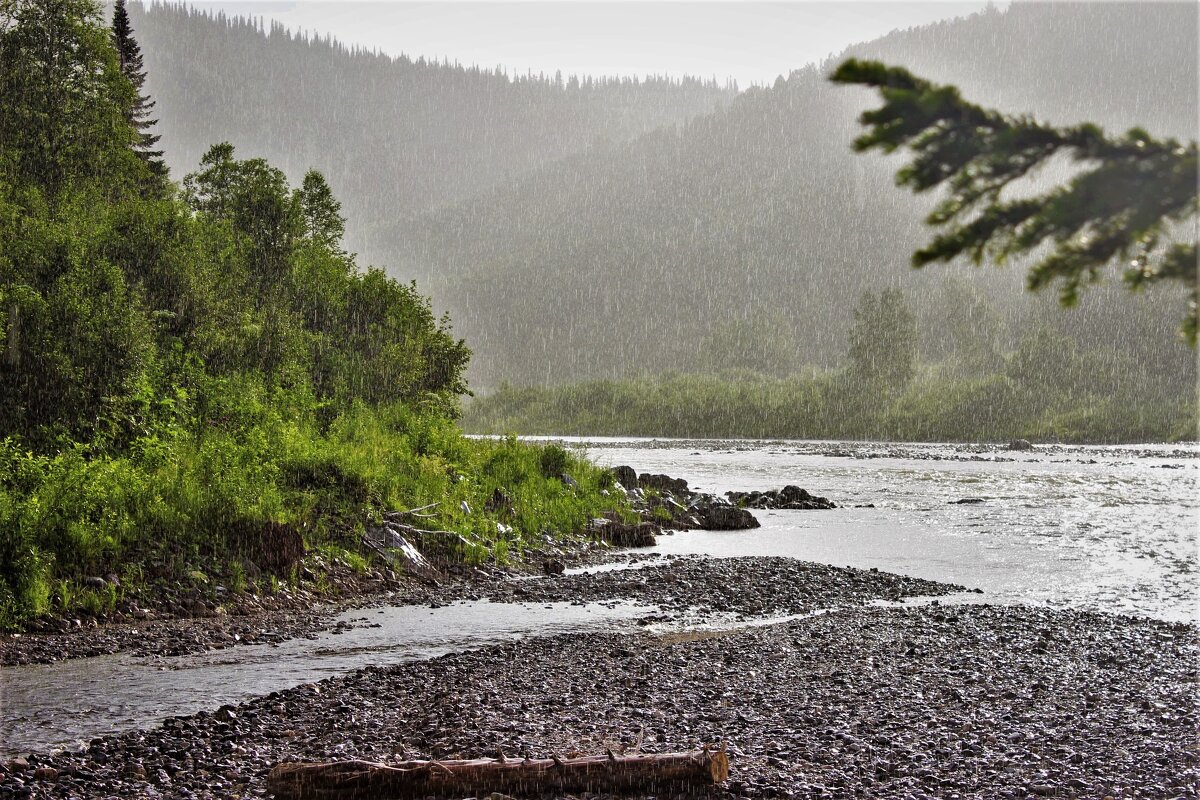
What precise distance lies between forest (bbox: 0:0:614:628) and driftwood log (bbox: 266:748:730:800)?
1040cm

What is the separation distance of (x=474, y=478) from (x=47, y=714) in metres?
20.3

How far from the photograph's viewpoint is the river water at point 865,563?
41.4 feet

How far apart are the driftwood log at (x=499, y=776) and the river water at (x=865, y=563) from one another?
378 centimetres

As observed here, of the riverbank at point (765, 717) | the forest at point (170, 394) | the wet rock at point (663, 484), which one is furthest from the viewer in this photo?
the wet rock at point (663, 484)

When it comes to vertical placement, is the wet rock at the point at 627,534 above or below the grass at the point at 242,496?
below

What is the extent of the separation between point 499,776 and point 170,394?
2274 cm

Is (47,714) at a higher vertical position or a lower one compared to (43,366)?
lower

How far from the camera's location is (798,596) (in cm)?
2191

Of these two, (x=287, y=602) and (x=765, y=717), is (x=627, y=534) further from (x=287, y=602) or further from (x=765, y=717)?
(x=765, y=717)

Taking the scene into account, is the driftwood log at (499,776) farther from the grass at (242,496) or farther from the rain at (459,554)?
the grass at (242,496)

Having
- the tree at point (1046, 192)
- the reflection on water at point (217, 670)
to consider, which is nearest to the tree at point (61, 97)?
the reflection on water at point (217, 670)

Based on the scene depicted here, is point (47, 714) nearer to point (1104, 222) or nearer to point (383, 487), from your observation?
point (1104, 222)

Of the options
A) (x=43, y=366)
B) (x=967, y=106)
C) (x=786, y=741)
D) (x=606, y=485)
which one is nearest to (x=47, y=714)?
(x=786, y=741)

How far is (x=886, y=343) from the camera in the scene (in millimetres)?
165375
